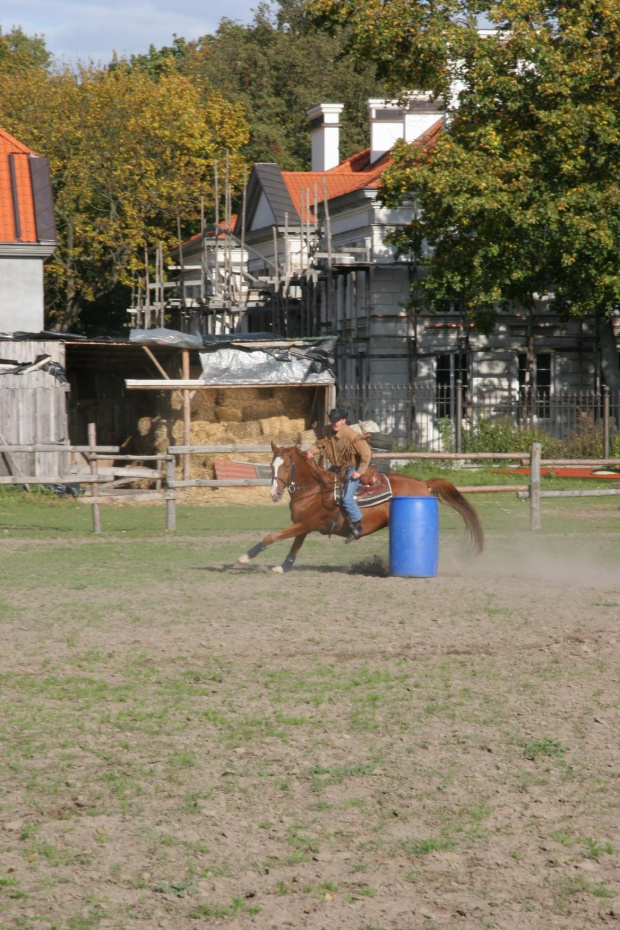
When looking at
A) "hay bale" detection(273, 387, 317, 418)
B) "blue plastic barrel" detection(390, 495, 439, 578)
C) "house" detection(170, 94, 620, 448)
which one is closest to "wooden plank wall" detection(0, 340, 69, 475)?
"hay bale" detection(273, 387, 317, 418)

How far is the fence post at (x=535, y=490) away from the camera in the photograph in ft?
64.7

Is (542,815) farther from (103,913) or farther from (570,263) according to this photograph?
(570,263)

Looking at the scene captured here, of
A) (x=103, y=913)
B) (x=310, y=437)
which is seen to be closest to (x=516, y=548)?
(x=310, y=437)

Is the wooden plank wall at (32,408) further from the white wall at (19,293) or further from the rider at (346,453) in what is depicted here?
the rider at (346,453)

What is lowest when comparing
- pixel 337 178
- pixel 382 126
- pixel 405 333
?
pixel 405 333

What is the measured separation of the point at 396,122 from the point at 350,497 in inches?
1274

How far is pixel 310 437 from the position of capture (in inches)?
1083

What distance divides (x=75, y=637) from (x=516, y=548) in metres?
8.53

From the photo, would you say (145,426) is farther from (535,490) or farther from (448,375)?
(448,375)

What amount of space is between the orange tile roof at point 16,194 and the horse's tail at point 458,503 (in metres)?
21.6

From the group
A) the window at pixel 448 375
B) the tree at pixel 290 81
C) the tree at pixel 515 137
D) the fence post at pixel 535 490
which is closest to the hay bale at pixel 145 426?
the tree at pixel 515 137

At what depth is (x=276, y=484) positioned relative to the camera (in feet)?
43.4

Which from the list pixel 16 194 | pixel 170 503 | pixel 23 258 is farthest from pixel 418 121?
pixel 170 503

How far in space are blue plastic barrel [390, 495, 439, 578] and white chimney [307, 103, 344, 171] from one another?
39.2 m
